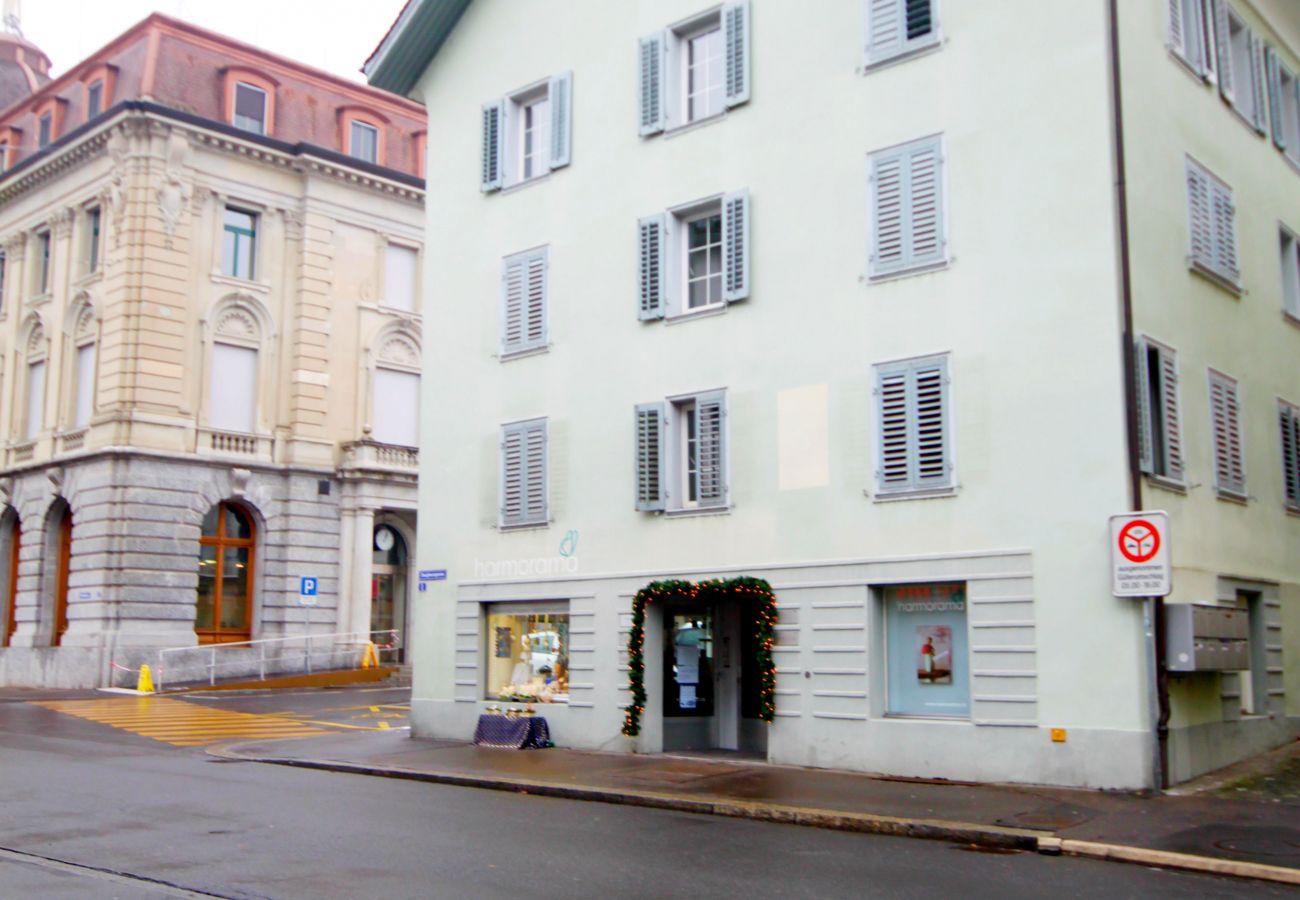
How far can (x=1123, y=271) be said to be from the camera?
15.1 m

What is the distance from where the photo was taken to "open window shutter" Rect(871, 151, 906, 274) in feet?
55.4

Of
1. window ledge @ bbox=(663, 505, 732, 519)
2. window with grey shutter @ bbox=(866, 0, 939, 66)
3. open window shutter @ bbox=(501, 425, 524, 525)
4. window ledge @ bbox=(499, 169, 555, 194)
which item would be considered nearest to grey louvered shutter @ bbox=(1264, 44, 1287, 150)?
window with grey shutter @ bbox=(866, 0, 939, 66)

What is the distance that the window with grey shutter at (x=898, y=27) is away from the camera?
55.8 feet

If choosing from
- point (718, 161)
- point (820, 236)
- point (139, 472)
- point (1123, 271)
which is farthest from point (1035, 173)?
point (139, 472)

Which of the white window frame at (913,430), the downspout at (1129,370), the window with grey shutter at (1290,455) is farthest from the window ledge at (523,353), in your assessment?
the window with grey shutter at (1290,455)

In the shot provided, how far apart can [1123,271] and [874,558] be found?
4.38 metres

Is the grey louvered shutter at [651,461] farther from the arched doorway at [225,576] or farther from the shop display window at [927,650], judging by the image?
the arched doorway at [225,576]

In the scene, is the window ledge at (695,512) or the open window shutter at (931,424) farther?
the window ledge at (695,512)

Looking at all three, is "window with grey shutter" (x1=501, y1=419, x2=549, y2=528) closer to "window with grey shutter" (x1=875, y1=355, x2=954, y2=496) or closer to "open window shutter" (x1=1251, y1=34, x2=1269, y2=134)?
"window with grey shutter" (x1=875, y1=355, x2=954, y2=496)

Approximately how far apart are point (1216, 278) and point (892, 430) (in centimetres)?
484

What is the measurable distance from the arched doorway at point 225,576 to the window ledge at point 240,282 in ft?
20.3

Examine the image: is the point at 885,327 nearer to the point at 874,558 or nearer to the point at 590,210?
the point at 874,558

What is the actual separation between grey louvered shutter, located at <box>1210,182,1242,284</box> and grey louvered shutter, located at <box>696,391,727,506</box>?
21.8 feet

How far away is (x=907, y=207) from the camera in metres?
16.8
